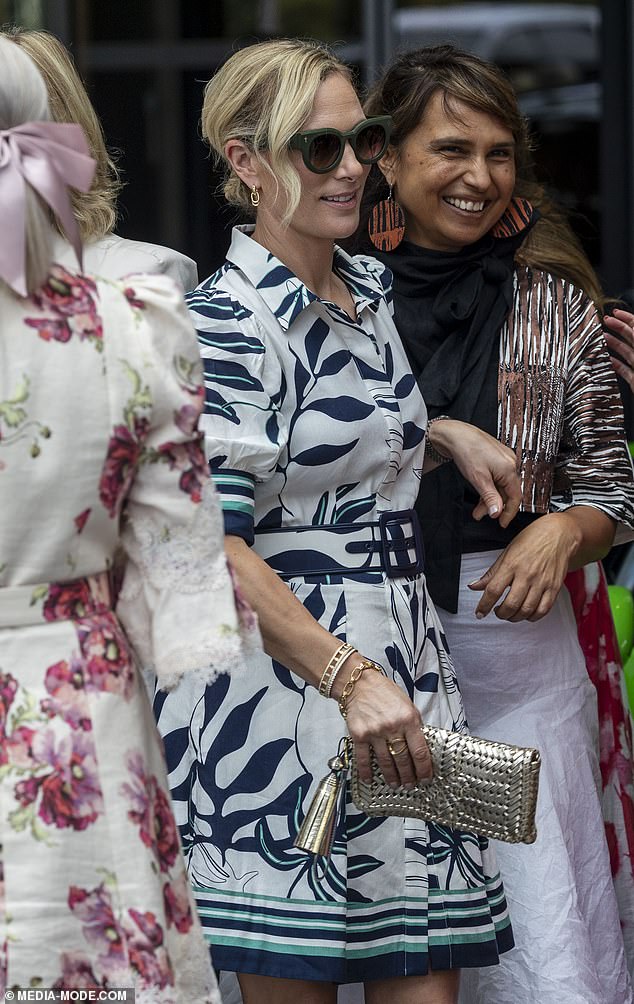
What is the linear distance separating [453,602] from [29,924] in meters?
1.42

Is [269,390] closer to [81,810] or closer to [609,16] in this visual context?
[81,810]

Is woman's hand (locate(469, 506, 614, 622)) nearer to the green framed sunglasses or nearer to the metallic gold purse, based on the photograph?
the metallic gold purse

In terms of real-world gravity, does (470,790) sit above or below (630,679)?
above

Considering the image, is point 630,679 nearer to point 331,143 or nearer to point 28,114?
point 331,143

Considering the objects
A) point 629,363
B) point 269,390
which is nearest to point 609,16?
point 629,363

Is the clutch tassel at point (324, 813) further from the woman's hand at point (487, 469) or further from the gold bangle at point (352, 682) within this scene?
the woman's hand at point (487, 469)

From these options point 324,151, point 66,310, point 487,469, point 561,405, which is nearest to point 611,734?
point 561,405

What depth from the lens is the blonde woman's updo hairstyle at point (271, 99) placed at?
7.90 ft

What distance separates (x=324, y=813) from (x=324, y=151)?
1.06 meters

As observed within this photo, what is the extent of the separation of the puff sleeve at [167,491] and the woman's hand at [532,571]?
1.03m

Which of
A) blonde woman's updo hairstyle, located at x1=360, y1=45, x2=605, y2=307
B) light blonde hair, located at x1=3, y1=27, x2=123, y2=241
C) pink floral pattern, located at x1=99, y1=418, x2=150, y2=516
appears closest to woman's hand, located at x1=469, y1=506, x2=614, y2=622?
blonde woman's updo hairstyle, located at x1=360, y1=45, x2=605, y2=307

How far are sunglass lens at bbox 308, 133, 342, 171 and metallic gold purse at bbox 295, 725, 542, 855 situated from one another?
927 mm

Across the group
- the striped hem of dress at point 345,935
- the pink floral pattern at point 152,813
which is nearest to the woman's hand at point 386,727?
the striped hem of dress at point 345,935

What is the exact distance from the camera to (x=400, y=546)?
8.00 feet
